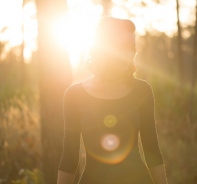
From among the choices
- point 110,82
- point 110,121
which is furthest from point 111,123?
point 110,82

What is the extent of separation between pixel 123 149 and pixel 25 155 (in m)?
4.94

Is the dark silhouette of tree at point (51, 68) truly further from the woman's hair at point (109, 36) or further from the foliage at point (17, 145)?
the woman's hair at point (109, 36)

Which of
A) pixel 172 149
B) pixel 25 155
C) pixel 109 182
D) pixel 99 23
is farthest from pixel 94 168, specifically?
pixel 172 149

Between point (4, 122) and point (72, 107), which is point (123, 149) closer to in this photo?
point (72, 107)

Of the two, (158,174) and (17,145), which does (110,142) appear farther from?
(17,145)

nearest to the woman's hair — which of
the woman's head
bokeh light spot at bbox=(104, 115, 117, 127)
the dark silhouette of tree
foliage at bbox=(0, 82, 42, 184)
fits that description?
the woman's head

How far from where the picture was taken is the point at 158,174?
253cm

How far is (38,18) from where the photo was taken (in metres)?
5.20

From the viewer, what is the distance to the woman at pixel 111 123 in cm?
243

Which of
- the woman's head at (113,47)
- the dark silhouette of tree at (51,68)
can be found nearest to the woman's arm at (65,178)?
the woman's head at (113,47)

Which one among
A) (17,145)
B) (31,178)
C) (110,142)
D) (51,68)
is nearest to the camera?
(110,142)

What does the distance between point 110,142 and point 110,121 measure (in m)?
0.12

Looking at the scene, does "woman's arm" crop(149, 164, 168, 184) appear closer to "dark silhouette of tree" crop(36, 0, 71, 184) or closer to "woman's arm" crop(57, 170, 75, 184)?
"woman's arm" crop(57, 170, 75, 184)

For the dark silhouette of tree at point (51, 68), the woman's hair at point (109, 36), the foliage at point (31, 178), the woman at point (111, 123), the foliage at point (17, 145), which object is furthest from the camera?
the foliage at point (17, 145)
